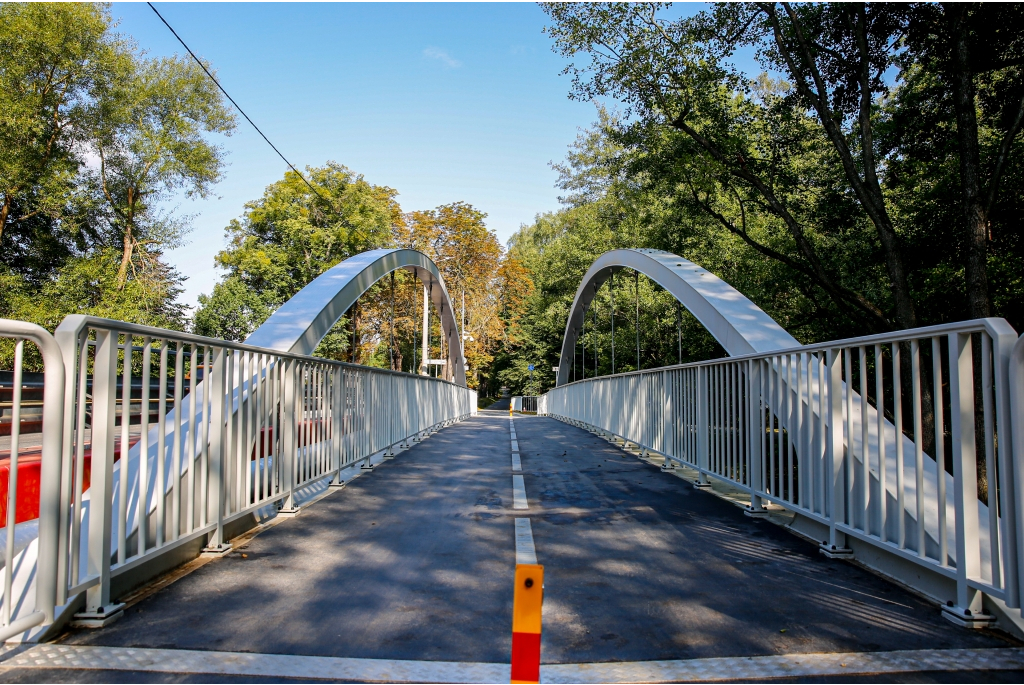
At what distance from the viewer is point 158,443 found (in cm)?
343

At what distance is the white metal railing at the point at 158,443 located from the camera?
8.81 feet

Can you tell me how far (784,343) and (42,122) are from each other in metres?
24.5

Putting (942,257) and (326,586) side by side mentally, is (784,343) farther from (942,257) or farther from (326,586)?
(942,257)

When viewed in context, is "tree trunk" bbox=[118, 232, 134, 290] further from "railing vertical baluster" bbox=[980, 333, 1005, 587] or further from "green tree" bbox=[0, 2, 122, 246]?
"railing vertical baluster" bbox=[980, 333, 1005, 587]

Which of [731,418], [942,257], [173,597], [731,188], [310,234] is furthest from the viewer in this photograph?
[310,234]

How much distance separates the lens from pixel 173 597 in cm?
324

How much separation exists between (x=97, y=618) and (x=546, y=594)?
78.7 inches

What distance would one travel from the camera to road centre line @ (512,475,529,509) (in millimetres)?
5786

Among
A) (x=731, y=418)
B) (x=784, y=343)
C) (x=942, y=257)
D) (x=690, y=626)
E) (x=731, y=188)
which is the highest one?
(x=731, y=188)

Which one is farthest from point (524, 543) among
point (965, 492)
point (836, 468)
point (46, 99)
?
point (46, 99)

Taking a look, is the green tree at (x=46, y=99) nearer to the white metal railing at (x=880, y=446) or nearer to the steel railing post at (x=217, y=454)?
the steel railing post at (x=217, y=454)

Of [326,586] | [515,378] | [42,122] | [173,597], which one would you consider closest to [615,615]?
[326,586]

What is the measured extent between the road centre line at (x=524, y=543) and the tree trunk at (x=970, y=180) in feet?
21.5

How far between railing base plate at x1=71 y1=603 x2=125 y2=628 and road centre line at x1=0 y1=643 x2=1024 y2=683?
0.22 meters
